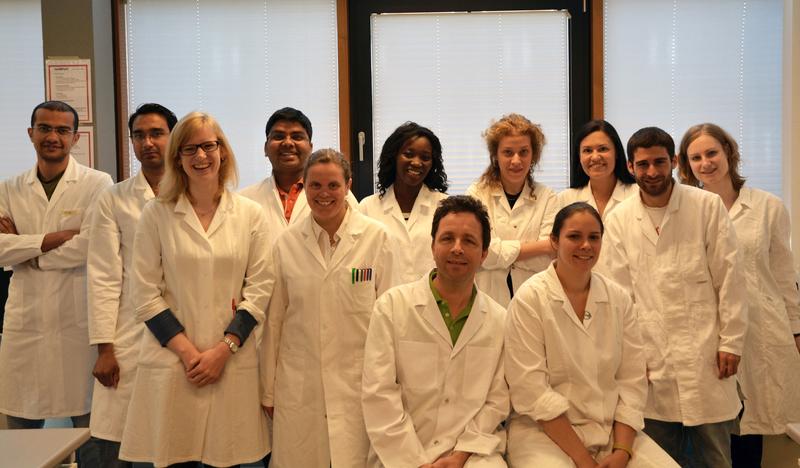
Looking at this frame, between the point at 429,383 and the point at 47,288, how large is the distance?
173 cm

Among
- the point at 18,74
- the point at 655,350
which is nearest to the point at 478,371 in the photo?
the point at 655,350

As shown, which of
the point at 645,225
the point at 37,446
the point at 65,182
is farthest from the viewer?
the point at 65,182

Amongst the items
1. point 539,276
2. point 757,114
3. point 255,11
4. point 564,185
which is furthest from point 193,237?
point 757,114

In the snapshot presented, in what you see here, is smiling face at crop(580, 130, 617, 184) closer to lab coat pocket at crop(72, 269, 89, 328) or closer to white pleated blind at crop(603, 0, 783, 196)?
white pleated blind at crop(603, 0, 783, 196)

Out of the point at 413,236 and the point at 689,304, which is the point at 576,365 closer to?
the point at 689,304

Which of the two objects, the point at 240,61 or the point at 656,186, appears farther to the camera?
the point at 240,61

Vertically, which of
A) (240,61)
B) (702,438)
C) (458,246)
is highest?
(240,61)

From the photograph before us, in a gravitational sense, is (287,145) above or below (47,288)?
above

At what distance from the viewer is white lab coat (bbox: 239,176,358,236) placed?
2909 millimetres

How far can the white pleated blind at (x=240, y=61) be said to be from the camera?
163 inches

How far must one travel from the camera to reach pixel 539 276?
2.44 m

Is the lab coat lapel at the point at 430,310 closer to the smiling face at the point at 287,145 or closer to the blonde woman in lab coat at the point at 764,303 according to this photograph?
the smiling face at the point at 287,145

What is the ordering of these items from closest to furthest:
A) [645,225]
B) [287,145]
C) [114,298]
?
[114,298] → [645,225] → [287,145]

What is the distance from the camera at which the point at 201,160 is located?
2395 mm
